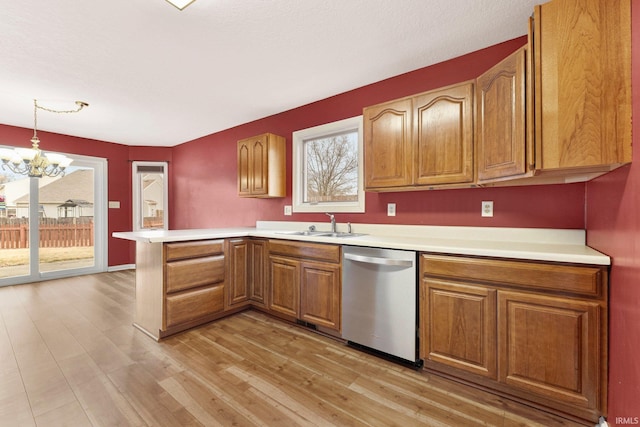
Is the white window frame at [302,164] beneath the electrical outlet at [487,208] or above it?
above

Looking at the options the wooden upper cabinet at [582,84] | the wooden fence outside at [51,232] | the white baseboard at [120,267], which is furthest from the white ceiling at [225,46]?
the white baseboard at [120,267]

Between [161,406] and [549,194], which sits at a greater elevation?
[549,194]

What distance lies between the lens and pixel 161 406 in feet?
5.19

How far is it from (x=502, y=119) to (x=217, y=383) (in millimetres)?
2441

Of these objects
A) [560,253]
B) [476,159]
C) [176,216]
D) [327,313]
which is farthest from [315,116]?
[176,216]

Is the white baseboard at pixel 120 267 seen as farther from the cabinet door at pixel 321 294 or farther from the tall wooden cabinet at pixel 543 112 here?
the tall wooden cabinet at pixel 543 112

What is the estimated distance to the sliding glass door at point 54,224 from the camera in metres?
4.25

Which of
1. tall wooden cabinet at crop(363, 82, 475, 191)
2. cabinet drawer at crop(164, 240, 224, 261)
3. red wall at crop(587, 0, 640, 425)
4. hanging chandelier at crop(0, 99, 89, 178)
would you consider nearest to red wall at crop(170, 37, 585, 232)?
tall wooden cabinet at crop(363, 82, 475, 191)

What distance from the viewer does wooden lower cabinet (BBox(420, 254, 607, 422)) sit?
1.40 meters

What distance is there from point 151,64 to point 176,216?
11.6ft

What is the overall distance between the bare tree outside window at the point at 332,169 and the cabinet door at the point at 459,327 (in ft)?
4.77

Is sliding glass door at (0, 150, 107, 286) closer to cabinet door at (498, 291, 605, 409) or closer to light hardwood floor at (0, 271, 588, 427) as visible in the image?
light hardwood floor at (0, 271, 588, 427)

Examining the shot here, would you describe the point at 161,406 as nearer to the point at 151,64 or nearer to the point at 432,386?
the point at 432,386

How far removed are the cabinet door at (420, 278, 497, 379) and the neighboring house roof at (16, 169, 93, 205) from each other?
228 inches
